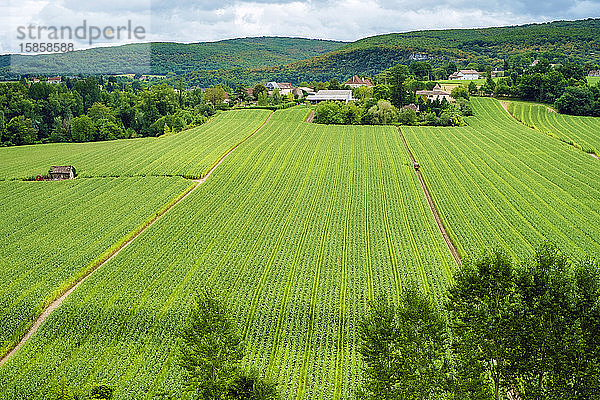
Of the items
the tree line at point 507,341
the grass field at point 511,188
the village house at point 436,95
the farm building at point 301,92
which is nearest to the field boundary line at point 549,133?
the grass field at point 511,188

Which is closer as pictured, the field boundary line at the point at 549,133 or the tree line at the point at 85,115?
the field boundary line at the point at 549,133

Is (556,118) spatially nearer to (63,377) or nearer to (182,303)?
(182,303)

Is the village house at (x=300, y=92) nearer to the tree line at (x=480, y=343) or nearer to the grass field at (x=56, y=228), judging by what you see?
the grass field at (x=56, y=228)

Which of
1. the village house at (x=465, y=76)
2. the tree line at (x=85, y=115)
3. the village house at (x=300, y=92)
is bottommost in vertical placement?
the tree line at (x=85, y=115)

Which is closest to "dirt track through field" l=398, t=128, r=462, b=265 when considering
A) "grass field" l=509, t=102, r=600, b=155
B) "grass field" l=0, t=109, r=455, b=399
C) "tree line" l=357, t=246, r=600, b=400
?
"grass field" l=0, t=109, r=455, b=399

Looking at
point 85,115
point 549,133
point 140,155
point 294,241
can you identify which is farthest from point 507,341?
point 85,115

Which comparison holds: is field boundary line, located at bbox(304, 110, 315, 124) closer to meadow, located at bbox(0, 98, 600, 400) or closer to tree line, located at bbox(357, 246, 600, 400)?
meadow, located at bbox(0, 98, 600, 400)
